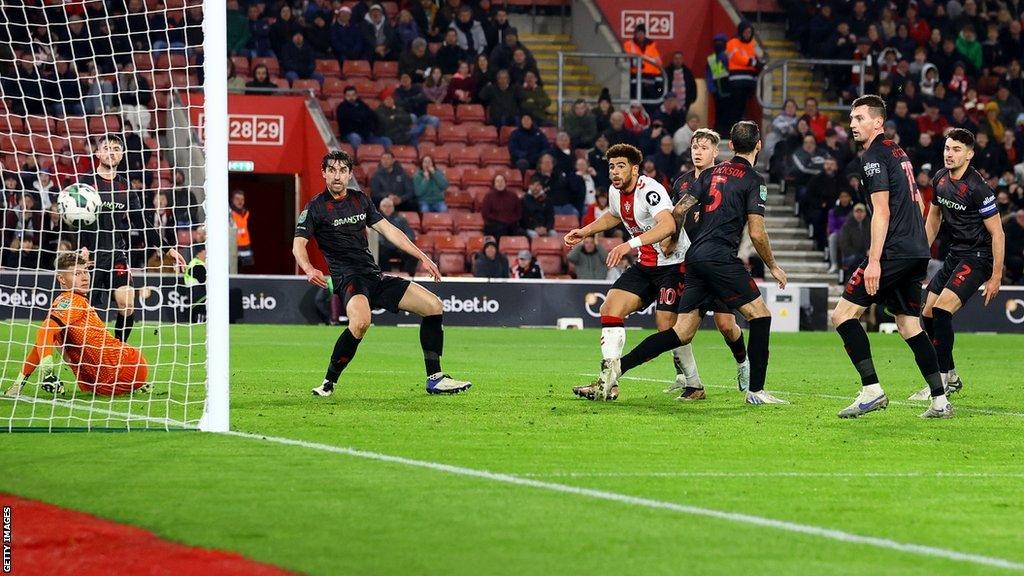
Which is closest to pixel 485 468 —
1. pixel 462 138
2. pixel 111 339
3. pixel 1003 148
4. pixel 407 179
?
pixel 111 339

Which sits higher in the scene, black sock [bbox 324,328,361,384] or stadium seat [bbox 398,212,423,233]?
stadium seat [bbox 398,212,423,233]

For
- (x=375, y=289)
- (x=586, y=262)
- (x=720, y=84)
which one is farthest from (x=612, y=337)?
(x=720, y=84)

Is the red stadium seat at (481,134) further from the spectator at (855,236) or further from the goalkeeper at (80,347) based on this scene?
the goalkeeper at (80,347)

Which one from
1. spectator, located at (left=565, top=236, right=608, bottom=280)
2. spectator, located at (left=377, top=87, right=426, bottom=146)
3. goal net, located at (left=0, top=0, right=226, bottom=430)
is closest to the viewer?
goal net, located at (left=0, top=0, right=226, bottom=430)

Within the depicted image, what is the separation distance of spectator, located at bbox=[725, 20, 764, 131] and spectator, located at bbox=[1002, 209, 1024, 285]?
19.1 ft

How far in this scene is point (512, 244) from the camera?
25938mm

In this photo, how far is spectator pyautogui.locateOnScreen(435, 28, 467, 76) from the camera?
28172 millimetres

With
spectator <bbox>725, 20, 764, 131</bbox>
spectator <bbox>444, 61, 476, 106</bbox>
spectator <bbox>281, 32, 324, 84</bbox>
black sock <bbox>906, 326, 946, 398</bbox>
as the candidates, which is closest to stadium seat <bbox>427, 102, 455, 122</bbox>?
spectator <bbox>444, 61, 476, 106</bbox>

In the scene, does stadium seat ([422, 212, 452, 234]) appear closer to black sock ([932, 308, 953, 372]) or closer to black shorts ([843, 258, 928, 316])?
black sock ([932, 308, 953, 372])

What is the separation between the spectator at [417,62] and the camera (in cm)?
2811

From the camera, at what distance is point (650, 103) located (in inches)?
1140

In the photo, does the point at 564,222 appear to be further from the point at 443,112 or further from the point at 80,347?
the point at 80,347

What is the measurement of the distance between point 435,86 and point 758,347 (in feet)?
58.8

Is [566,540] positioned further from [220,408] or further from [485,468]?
[220,408]
